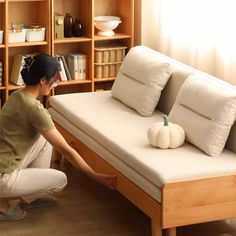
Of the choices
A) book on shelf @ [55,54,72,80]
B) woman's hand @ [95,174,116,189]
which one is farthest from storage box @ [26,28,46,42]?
woman's hand @ [95,174,116,189]

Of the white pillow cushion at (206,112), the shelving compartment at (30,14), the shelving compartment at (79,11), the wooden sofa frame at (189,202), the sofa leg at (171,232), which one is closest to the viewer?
the wooden sofa frame at (189,202)

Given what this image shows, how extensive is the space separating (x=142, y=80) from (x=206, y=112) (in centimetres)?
87

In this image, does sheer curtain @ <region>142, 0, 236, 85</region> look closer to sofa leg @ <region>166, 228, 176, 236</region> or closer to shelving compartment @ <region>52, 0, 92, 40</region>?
shelving compartment @ <region>52, 0, 92, 40</region>

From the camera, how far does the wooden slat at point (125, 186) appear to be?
371 centimetres

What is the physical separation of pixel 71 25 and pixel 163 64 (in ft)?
4.94

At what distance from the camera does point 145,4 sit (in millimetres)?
6062

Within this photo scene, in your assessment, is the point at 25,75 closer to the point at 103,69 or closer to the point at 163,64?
the point at 163,64

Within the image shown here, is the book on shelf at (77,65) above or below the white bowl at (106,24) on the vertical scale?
below

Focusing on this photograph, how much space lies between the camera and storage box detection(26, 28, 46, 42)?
5760 mm

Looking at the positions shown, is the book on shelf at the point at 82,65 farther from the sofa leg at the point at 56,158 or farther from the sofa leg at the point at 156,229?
the sofa leg at the point at 156,229

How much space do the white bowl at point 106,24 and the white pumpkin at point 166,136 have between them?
2.13 m

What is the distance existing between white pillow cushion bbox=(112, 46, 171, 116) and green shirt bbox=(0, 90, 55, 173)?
2.95ft

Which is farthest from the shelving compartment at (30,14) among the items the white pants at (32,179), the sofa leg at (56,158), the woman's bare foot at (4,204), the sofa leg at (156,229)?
the sofa leg at (156,229)

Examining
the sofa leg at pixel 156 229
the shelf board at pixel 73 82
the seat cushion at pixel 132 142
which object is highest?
the shelf board at pixel 73 82
